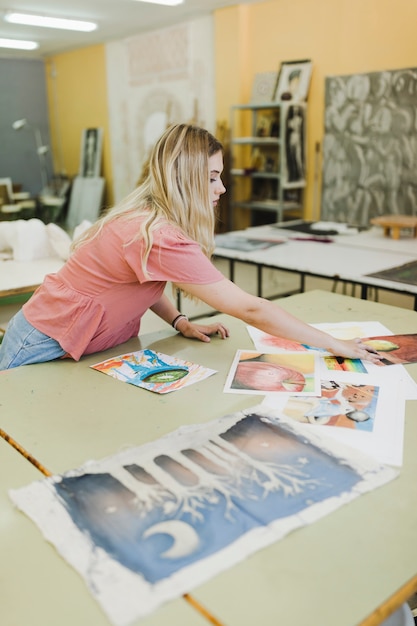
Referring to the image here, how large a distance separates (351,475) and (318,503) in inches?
4.1

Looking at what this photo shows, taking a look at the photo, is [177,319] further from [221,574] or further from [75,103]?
[75,103]

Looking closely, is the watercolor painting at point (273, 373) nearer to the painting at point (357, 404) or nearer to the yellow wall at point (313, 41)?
the painting at point (357, 404)

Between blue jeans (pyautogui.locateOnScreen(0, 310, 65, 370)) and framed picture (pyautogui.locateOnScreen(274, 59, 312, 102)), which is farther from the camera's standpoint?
framed picture (pyautogui.locateOnScreen(274, 59, 312, 102))

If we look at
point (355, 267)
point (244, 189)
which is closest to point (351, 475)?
point (355, 267)

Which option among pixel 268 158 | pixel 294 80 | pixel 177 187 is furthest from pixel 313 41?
pixel 177 187

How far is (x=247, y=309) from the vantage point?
140 centimetres

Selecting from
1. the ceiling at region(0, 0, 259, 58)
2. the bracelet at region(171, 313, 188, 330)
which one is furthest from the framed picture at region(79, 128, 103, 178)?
the bracelet at region(171, 313, 188, 330)

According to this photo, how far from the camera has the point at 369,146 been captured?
17.1 feet

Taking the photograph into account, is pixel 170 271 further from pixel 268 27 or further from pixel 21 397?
pixel 268 27

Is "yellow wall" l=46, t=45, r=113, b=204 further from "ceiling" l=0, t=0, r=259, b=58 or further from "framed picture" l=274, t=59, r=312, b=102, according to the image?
"framed picture" l=274, t=59, r=312, b=102

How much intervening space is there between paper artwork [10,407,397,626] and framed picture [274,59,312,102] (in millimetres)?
5151

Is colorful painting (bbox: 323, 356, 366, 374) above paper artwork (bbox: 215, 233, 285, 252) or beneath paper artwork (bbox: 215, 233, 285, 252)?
beneath

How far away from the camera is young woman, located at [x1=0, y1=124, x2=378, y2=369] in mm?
1388

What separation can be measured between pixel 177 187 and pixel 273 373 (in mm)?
527
